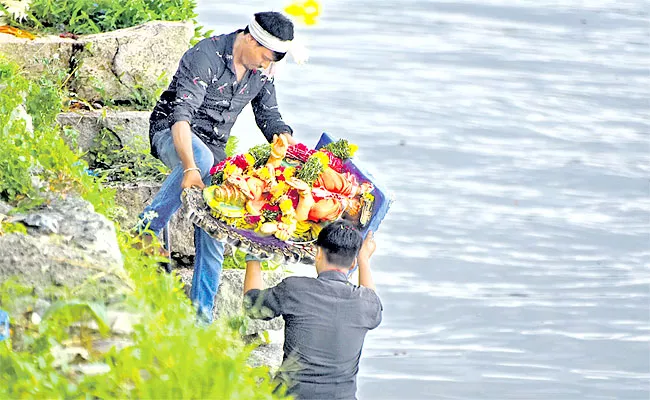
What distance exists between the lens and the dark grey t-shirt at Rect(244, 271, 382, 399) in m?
3.90

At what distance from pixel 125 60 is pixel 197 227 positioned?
6.66ft

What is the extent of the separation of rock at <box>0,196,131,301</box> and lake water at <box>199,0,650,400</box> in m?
2.93

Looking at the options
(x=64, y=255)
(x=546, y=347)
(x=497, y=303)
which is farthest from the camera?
(x=497, y=303)

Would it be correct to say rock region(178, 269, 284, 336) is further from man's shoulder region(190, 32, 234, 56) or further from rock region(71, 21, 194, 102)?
rock region(71, 21, 194, 102)

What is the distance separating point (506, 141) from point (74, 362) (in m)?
7.56

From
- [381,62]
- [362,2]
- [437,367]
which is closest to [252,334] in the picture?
[437,367]

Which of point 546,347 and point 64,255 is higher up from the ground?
point 64,255

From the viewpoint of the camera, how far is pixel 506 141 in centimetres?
1000

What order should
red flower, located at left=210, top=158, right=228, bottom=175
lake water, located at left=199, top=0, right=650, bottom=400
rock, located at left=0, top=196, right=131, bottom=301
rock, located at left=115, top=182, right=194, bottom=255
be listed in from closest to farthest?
1. rock, located at left=0, top=196, right=131, bottom=301
2. red flower, located at left=210, top=158, right=228, bottom=175
3. rock, located at left=115, top=182, right=194, bottom=255
4. lake water, located at left=199, top=0, right=650, bottom=400

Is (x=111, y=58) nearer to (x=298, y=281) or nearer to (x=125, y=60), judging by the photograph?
(x=125, y=60)

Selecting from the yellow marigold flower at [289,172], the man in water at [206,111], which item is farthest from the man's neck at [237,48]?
the yellow marigold flower at [289,172]

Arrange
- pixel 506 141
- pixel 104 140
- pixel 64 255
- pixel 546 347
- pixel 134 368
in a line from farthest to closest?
pixel 506 141 < pixel 546 347 < pixel 104 140 < pixel 64 255 < pixel 134 368

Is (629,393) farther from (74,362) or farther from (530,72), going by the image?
(530,72)

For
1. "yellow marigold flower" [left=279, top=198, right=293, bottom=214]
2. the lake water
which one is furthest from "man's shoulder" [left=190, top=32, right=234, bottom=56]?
the lake water
